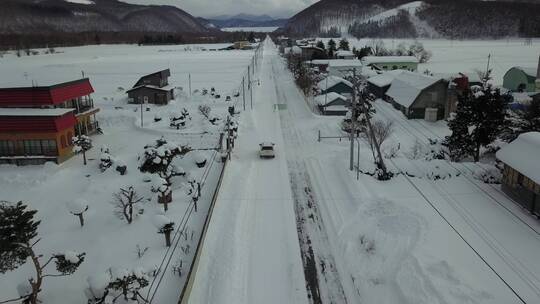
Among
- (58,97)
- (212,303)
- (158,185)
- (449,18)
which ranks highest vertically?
(449,18)

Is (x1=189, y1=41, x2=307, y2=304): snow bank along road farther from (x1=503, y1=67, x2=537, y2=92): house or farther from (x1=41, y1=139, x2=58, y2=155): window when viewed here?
(x1=503, y1=67, x2=537, y2=92): house

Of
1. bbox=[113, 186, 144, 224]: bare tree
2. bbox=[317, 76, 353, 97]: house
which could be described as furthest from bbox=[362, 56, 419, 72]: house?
bbox=[113, 186, 144, 224]: bare tree

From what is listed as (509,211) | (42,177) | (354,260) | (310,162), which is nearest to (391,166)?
(310,162)

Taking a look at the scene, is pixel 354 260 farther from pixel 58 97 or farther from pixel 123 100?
pixel 123 100

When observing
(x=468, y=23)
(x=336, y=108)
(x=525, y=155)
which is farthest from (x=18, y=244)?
(x=468, y=23)

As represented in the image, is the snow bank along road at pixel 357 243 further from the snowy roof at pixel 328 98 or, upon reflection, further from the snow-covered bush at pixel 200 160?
the snowy roof at pixel 328 98
